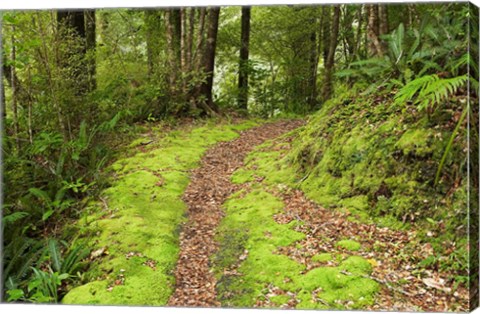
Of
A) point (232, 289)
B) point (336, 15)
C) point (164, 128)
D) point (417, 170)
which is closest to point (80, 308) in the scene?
point (232, 289)

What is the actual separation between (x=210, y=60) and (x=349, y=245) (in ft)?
8.41

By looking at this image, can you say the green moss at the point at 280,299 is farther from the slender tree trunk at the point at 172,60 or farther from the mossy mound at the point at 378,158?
the slender tree trunk at the point at 172,60

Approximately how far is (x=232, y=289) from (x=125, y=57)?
2.72m

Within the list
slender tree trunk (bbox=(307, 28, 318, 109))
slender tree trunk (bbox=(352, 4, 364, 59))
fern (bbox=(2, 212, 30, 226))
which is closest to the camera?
slender tree trunk (bbox=(352, 4, 364, 59))

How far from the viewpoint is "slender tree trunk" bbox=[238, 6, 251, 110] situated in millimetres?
4445

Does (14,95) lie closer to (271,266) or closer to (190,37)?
(190,37)

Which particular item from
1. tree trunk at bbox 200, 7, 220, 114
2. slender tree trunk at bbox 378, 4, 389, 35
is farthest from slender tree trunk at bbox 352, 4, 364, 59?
tree trunk at bbox 200, 7, 220, 114

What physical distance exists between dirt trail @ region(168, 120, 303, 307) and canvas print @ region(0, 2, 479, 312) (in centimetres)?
1

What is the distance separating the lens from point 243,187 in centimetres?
432

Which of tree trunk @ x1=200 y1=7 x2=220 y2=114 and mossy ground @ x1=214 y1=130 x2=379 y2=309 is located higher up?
tree trunk @ x1=200 y1=7 x2=220 y2=114

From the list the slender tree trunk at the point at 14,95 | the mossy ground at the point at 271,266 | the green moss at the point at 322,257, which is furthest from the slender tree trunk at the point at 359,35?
the slender tree trunk at the point at 14,95

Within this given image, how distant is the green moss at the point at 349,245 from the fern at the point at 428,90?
1.17 m

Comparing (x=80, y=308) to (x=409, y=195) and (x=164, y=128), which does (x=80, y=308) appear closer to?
(x=164, y=128)

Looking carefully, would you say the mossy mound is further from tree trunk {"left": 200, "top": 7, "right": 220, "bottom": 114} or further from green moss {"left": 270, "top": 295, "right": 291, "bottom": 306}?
tree trunk {"left": 200, "top": 7, "right": 220, "bottom": 114}
